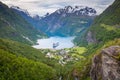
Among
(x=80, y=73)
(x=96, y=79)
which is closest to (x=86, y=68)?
(x=80, y=73)

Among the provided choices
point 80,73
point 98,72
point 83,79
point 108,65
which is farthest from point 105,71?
point 80,73

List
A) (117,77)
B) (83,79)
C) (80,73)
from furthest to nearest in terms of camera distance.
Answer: (80,73), (83,79), (117,77)

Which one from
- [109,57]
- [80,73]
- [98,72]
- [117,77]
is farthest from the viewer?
[80,73]

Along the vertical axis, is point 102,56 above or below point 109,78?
above

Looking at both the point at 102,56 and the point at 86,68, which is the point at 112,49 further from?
the point at 86,68

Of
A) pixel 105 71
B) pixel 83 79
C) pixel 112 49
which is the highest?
pixel 112 49

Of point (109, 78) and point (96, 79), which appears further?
point (96, 79)

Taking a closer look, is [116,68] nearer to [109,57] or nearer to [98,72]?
[109,57]

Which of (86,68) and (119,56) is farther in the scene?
(86,68)

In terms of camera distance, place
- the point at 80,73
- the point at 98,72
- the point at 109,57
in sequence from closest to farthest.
→ the point at 109,57 → the point at 98,72 → the point at 80,73
